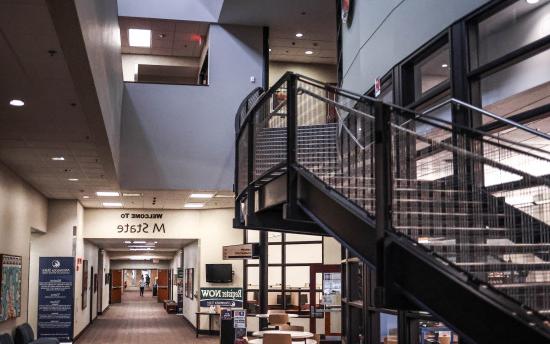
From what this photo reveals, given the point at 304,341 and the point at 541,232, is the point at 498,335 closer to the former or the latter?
the point at 541,232

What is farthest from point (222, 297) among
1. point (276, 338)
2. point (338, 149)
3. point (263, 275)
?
point (338, 149)

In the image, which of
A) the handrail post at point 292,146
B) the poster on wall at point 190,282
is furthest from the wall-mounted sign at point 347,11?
the poster on wall at point 190,282

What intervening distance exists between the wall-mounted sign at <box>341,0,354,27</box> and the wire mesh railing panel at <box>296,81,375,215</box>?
2.86 metres

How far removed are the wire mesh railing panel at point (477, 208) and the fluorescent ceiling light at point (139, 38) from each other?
13.1 metres

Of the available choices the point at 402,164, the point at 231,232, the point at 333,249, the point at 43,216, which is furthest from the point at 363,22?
the point at 231,232

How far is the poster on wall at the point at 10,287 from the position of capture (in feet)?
38.1

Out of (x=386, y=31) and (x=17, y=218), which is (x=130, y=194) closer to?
(x=17, y=218)

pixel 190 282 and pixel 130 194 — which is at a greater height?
pixel 130 194

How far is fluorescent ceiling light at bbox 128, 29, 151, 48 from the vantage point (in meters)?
17.2

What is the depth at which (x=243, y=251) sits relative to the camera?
1638cm

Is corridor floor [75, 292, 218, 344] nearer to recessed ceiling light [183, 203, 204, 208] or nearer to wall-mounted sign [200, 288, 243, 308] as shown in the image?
wall-mounted sign [200, 288, 243, 308]

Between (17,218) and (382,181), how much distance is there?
1010cm

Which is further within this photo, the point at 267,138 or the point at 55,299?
the point at 55,299

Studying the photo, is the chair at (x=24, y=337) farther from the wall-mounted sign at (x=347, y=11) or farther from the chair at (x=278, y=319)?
the wall-mounted sign at (x=347, y=11)
